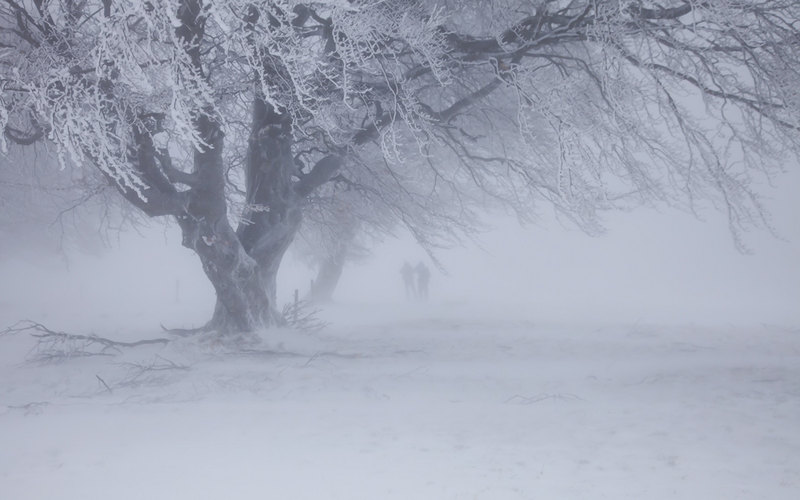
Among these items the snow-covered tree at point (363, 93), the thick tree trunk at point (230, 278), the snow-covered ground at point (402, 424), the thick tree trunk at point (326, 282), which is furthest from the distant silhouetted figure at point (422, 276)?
the snow-covered ground at point (402, 424)

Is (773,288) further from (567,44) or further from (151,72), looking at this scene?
(151,72)

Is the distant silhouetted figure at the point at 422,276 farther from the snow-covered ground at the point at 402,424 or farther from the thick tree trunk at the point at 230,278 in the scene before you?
the snow-covered ground at the point at 402,424

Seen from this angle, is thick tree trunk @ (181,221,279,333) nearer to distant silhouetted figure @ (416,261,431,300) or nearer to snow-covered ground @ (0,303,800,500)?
snow-covered ground @ (0,303,800,500)

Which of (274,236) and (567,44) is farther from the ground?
(567,44)

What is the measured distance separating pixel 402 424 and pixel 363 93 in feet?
11.6

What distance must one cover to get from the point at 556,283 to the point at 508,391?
36.9 m

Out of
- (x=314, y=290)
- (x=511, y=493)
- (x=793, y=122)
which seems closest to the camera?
(x=511, y=493)

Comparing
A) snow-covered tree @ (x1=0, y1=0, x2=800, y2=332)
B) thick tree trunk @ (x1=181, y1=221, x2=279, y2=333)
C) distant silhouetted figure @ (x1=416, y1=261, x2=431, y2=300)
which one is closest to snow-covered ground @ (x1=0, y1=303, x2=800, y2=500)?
thick tree trunk @ (x1=181, y1=221, x2=279, y2=333)

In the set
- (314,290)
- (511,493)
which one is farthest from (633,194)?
(314,290)

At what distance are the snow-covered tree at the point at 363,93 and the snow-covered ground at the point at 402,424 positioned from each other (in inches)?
77.0

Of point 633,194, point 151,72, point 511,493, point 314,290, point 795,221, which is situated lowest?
point 511,493

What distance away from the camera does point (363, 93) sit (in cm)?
651

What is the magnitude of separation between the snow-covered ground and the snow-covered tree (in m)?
1.95

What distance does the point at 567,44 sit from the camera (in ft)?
29.4
